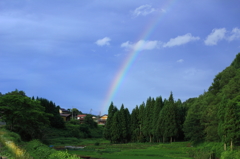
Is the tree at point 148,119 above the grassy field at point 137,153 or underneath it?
above

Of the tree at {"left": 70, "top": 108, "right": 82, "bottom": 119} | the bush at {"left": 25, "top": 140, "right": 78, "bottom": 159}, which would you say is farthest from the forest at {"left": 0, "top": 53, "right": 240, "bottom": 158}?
the tree at {"left": 70, "top": 108, "right": 82, "bottom": 119}

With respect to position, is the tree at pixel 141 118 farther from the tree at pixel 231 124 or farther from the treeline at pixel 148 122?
the tree at pixel 231 124

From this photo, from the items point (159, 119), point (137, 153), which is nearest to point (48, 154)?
point (137, 153)

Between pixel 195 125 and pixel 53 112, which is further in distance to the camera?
pixel 53 112

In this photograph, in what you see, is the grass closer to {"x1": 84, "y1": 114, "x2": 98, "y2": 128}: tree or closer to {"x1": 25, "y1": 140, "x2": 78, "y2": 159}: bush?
{"x1": 25, "y1": 140, "x2": 78, "y2": 159}: bush

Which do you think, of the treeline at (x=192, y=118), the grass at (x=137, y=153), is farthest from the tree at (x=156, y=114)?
the grass at (x=137, y=153)

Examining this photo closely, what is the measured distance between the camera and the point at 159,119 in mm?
53219

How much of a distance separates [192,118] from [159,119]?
9510 mm

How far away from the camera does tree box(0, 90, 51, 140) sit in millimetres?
Answer: 37156

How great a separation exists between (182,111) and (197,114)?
495 inches

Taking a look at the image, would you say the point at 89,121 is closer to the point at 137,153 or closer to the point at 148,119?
the point at 148,119

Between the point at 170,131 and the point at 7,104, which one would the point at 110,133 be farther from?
the point at 7,104

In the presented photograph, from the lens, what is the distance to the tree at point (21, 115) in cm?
3716

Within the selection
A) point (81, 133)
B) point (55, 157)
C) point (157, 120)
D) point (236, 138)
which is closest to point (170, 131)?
point (157, 120)
